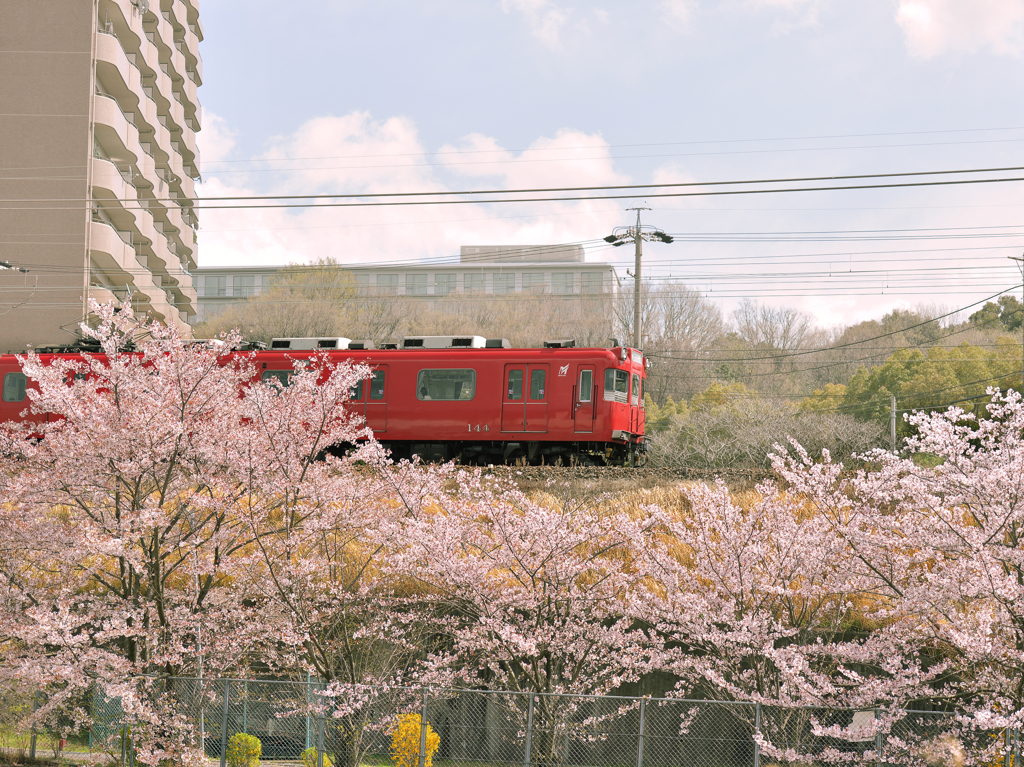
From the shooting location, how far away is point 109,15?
1390 inches

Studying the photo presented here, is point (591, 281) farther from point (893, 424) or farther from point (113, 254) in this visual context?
point (113, 254)

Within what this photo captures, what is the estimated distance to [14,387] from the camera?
→ 2275 cm

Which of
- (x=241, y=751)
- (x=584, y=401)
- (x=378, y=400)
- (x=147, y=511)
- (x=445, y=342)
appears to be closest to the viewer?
(x=147, y=511)

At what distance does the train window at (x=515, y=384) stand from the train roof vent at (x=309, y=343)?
178 inches

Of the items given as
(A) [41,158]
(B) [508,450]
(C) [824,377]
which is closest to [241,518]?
(B) [508,450]

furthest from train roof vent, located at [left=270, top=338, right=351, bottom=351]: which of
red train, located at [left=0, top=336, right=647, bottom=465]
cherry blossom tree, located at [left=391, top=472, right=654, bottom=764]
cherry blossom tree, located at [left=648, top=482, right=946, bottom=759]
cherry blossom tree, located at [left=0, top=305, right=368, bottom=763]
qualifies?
cherry blossom tree, located at [left=648, top=482, right=946, bottom=759]

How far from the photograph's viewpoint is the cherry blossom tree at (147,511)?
1166 cm

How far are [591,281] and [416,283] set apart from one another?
18432mm

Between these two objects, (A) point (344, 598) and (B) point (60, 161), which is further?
(B) point (60, 161)

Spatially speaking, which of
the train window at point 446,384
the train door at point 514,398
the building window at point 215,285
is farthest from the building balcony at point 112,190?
the building window at point 215,285

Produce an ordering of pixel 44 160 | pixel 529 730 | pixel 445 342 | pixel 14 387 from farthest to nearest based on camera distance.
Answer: pixel 44 160
pixel 14 387
pixel 445 342
pixel 529 730

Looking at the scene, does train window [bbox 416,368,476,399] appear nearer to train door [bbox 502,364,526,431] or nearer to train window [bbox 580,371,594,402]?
train door [bbox 502,364,526,431]

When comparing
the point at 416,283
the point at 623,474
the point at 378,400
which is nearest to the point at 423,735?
the point at 623,474

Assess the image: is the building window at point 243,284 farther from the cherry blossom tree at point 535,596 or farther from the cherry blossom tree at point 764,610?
the cherry blossom tree at point 764,610
